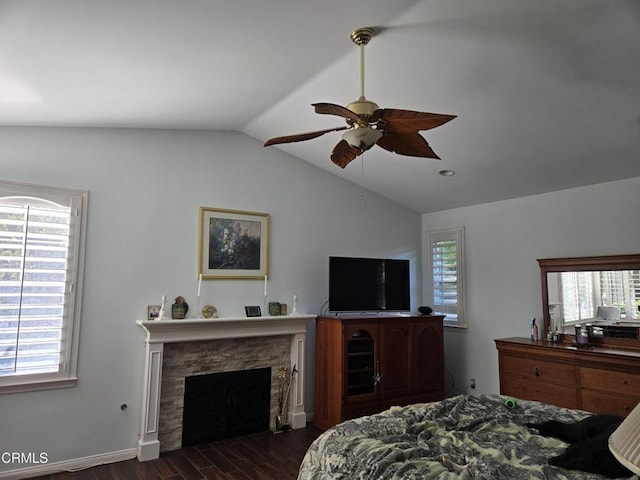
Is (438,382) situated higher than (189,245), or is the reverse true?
(189,245)

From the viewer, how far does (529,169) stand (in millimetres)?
4137

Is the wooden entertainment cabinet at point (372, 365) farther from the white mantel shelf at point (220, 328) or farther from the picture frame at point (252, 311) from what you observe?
the picture frame at point (252, 311)

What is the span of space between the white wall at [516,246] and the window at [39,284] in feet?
14.3

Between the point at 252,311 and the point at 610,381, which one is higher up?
the point at 252,311

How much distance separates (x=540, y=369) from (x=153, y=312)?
3.79 metres

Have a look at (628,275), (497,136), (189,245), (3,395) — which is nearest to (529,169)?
(497,136)

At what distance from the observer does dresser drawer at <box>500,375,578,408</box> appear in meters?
3.87

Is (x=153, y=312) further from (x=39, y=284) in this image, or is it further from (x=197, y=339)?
(x=39, y=284)

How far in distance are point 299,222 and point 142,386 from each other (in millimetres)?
2345

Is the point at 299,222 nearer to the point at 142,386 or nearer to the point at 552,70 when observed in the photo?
the point at 142,386

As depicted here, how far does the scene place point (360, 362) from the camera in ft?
14.8

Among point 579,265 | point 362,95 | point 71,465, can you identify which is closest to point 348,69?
point 362,95

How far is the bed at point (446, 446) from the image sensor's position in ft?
5.98

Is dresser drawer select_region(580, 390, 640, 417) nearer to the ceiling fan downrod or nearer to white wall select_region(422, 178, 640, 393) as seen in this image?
white wall select_region(422, 178, 640, 393)
